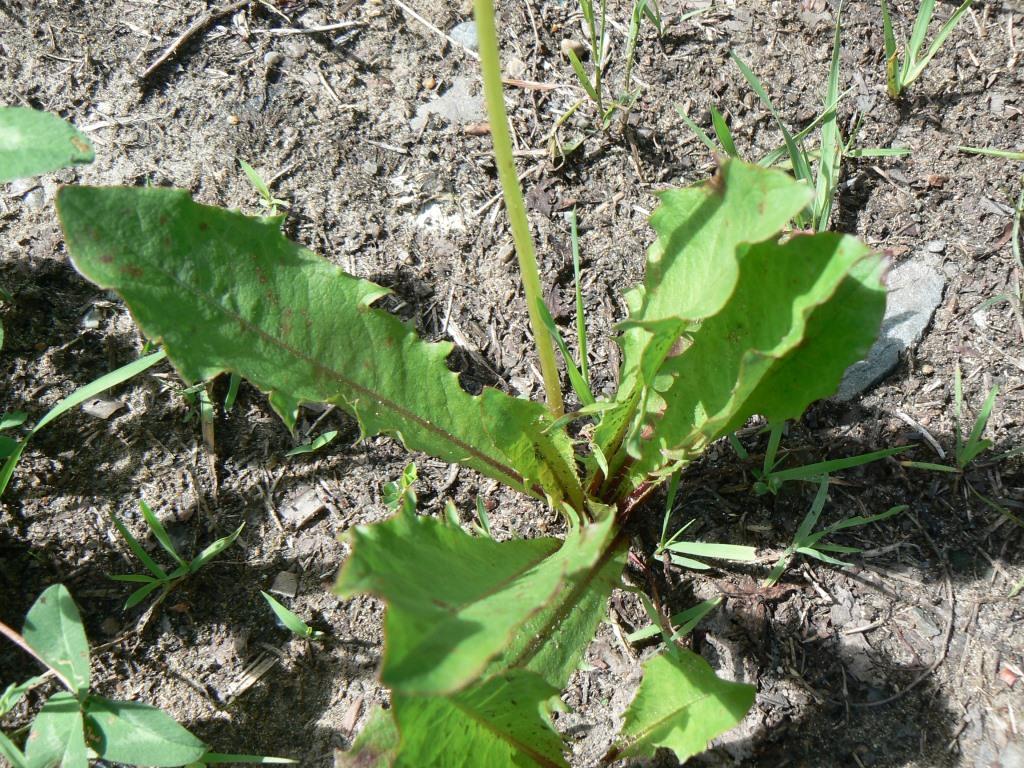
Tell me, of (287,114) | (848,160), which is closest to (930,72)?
(848,160)

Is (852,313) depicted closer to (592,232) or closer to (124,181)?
(592,232)

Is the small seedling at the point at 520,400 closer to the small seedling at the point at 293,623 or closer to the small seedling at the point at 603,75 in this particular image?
the small seedling at the point at 293,623

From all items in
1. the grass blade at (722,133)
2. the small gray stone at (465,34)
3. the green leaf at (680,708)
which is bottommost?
the green leaf at (680,708)

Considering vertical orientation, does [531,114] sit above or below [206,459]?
above

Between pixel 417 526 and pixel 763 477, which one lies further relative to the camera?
pixel 763 477

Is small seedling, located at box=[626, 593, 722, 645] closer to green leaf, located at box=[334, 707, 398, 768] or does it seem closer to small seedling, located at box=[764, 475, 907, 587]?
small seedling, located at box=[764, 475, 907, 587]

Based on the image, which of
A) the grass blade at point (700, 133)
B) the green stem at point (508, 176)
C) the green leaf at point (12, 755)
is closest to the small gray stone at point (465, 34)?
the grass blade at point (700, 133)
